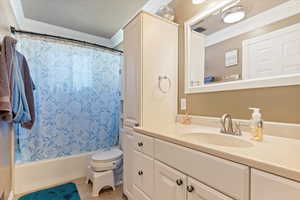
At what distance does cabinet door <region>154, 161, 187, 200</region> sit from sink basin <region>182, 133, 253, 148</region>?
246mm

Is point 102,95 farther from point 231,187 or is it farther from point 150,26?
point 231,187

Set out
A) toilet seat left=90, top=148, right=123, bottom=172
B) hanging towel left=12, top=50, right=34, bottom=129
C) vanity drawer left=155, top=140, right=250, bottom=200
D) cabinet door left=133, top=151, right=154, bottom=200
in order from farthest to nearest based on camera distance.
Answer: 1. toilet seat left=90, top=148, right=123, bottom=172
2. hanging towel left=12, top=50, right=34, bottom=129
3. cabinet door left=133, top=151, right=154, bottom=200
4. vanity drawer left=155, top=140, right=250, bottom=200

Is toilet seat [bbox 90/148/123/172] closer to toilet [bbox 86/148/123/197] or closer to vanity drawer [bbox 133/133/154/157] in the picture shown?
toilet [bbox 86/148/123/197]

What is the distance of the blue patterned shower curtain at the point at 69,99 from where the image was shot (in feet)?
5.93

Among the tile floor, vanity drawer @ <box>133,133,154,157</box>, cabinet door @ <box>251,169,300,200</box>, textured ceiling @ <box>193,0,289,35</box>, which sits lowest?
the tile floor

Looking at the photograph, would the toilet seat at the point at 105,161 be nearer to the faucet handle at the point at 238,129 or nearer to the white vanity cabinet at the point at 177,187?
the white vanity cabinet at the point at 177,187

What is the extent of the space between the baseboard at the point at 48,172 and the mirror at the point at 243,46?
1.80 meters

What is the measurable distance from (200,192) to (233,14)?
4.33 ft

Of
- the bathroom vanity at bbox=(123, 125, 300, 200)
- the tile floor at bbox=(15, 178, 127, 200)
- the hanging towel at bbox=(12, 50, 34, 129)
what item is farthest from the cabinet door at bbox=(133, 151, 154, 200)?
the hanging towel at bbox=(12, 50, 34, 129)

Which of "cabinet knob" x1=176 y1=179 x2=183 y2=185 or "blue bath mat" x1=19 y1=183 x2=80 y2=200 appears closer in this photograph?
"cabinet knob" x1=176 y1=179 x2=183 y2=185

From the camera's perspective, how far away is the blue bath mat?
160cm

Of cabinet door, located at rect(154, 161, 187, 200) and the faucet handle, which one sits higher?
the faucet handle

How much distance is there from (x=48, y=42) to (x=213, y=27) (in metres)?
1.95

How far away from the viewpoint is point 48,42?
187cm
